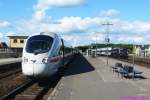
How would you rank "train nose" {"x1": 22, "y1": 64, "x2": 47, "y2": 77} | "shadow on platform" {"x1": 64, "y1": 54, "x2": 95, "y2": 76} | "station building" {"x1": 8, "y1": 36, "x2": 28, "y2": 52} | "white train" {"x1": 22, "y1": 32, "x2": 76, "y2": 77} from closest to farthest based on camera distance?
"train nose" {"x1": 22, "y1": 64, "x2": 47, "y2": 77}
"white train" {"x1": 22, "y1": 32, "x2": 76, "y2": 77}
"shadow on platform" {"x1": 64, "y1": 54, "x2": 95, "y2": 76}
"station building" {"x1": 8, "y1": 36, "x2": 28, "y2": 52}

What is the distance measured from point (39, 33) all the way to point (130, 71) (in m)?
6.05

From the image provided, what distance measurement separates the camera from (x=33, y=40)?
26.3 m

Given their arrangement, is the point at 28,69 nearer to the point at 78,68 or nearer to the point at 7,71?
the point at 78,68

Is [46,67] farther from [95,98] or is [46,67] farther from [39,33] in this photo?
[95,98]

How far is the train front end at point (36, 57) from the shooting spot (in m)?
24.1

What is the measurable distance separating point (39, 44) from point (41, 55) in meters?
1.33

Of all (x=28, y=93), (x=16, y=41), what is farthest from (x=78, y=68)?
(x=16, y=41)

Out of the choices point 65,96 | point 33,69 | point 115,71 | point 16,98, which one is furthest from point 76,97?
point 115,71

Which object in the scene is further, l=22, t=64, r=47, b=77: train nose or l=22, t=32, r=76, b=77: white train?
l=22, t=32, r=76, b=77: white train

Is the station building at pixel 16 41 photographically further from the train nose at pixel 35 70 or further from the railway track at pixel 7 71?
the train nose at pixel 35 70

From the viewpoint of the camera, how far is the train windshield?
25233 mm

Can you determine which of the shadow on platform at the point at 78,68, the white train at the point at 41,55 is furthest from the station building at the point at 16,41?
the white train at the point at 41,55

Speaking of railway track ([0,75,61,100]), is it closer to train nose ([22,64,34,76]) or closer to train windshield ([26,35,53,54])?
train nose ([22,64,34,76])

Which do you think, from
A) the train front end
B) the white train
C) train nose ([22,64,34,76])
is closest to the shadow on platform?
the white train
